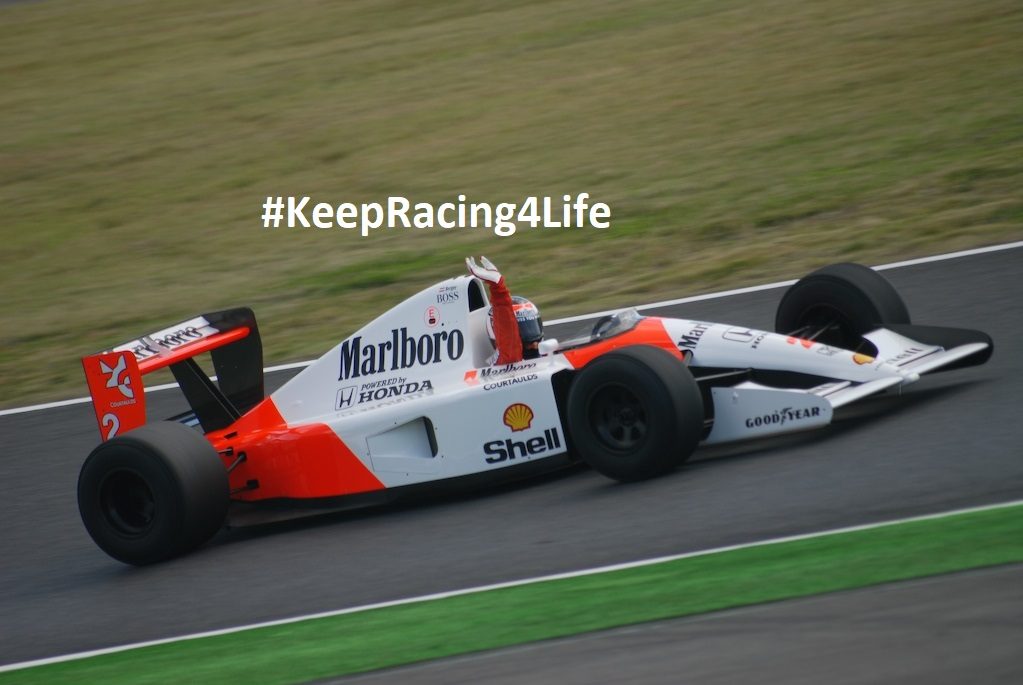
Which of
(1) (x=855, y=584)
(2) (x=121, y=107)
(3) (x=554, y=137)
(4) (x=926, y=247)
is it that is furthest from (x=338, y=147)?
(1) (x=855, y=584)

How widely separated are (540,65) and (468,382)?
1217 centimetres

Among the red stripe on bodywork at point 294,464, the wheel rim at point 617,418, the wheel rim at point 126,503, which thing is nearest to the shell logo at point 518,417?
the wheel rim at point 617,418

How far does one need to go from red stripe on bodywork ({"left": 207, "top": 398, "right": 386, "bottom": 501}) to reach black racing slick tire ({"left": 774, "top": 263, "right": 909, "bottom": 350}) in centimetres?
253

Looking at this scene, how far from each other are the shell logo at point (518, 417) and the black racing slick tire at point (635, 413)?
1.05 ft

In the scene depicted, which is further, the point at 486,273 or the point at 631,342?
the point at 631,342

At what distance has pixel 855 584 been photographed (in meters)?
5.29

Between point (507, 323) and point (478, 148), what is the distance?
32.3 ft

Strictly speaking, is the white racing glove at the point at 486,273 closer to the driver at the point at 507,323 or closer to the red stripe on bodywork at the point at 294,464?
the driver at the point at 507,323

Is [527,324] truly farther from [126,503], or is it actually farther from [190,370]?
[126,503]

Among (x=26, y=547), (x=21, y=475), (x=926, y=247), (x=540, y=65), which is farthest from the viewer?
(x=540, y=65)

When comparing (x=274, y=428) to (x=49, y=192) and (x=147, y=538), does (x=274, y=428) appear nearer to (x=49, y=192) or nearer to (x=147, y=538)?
(x=147, y=538)

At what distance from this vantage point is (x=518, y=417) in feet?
24.5

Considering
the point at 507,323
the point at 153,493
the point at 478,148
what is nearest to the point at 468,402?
the point at 507,323

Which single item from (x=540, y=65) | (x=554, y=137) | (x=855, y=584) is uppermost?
(x=540, y=65)
